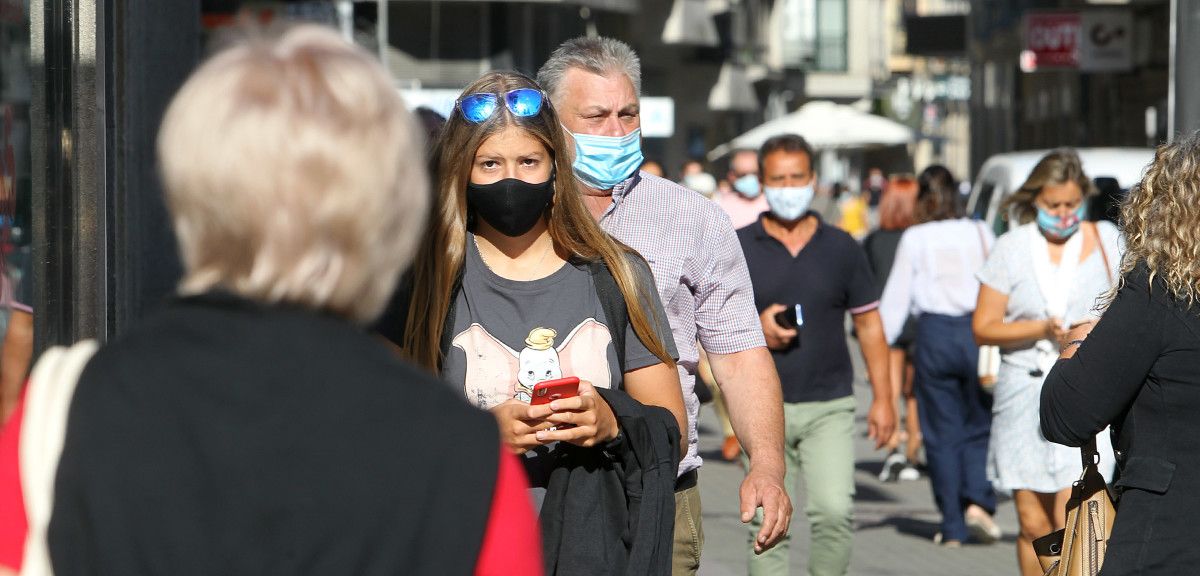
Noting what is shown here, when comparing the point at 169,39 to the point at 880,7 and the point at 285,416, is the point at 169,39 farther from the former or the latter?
the point at 880,7

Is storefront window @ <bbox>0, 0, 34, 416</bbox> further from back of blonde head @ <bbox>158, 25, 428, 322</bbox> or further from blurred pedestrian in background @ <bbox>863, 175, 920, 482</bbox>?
blurred pedestrian in background @ <bbox>863, 175, 920, 482</bbox>

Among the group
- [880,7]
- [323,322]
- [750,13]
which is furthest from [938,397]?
[880,7]

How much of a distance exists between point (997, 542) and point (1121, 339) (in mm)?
5848

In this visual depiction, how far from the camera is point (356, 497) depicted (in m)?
1.86

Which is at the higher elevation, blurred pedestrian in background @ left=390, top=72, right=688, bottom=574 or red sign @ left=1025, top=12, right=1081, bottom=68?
red sign @ left=1025, top=12, right=1081, bottom=68

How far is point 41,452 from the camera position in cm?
192

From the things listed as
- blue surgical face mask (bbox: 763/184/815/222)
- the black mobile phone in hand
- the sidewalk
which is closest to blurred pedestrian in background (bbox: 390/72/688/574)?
the black mobile phone in hand

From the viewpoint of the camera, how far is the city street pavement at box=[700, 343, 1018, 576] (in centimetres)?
863

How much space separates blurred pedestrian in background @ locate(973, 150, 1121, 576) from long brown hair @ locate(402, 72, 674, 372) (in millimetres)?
3655

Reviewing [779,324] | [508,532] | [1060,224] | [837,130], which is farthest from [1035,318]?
[837,130]

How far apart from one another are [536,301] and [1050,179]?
424 centimetres

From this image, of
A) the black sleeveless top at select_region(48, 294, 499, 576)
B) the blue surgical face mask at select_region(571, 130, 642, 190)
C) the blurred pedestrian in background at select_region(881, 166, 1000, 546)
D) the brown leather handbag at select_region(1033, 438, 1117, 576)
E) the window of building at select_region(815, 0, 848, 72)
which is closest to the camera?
the black sleeveless top at select_region(48, 294, 499, 576)

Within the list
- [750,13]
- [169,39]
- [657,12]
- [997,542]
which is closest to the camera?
[169,39]

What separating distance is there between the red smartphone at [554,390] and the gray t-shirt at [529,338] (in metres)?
0.25
